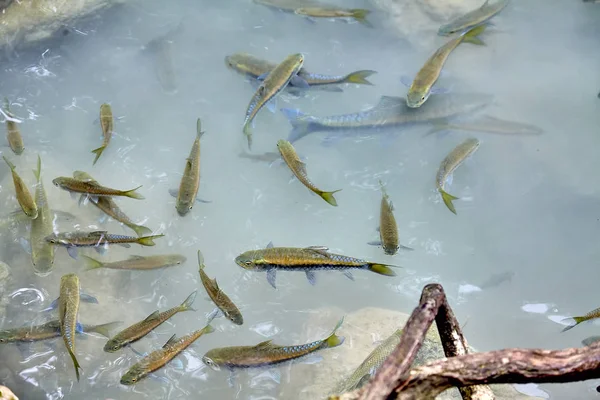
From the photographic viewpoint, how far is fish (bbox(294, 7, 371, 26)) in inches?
182

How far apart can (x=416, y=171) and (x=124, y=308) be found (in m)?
2.79

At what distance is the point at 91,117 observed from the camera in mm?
4984

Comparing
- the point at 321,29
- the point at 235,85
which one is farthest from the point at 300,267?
the point at 321,29

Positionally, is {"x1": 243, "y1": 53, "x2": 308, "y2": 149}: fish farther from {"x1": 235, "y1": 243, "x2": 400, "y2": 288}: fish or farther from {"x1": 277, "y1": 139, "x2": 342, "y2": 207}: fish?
{"x1": 235, "y1": 243, "x2": 400, "y2": 288}: fish

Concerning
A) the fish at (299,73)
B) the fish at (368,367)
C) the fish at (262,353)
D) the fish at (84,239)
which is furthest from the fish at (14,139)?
the fish at (368,367)

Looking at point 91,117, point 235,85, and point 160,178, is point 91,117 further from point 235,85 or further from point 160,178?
point 235,85

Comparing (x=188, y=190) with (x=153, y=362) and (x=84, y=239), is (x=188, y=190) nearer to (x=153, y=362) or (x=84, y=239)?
(x=84, y=239)

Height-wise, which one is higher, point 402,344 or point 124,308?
point 402,344

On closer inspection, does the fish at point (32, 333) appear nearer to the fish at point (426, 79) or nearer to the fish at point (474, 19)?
the fish at point (426, 79)

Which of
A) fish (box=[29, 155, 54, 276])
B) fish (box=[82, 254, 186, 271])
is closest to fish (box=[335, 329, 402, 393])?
fish (box=[82, 254, 186, 271])

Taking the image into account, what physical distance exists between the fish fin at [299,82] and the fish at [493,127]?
1334 millimetres

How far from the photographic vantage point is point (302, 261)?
3152mm

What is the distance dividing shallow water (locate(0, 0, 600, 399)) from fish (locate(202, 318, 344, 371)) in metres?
0.56

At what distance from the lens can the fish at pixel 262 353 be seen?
3037mm
